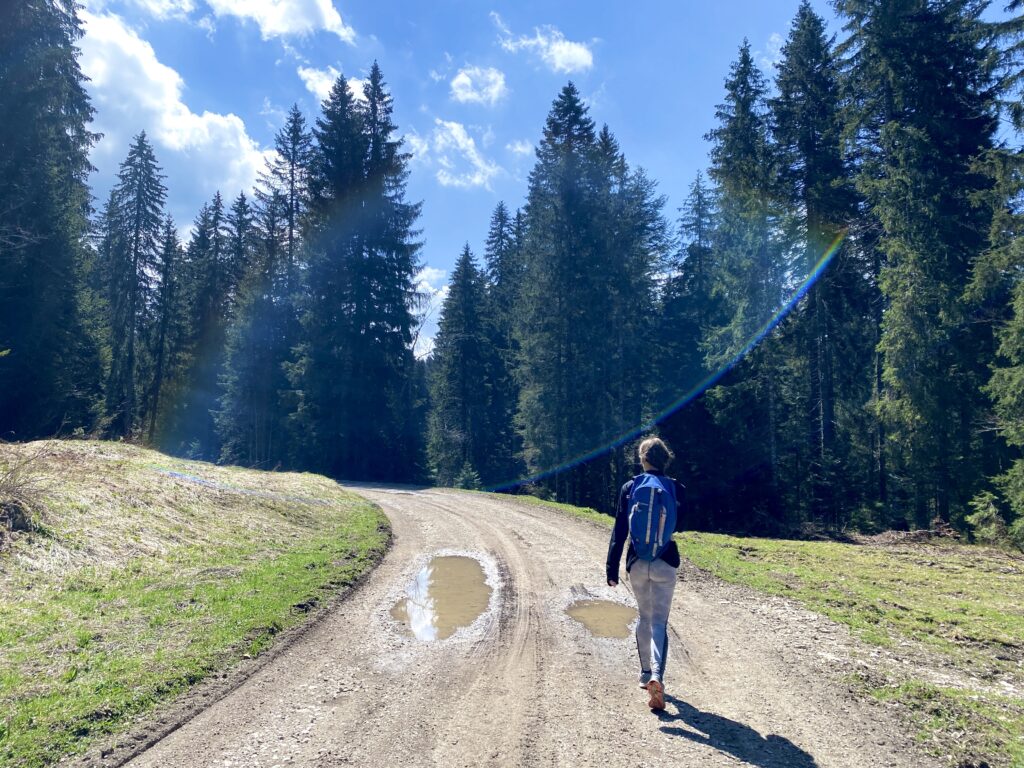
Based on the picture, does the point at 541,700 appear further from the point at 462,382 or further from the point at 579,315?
the point at 462,382

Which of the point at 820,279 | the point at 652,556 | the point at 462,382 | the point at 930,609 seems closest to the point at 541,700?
the point at 652,556

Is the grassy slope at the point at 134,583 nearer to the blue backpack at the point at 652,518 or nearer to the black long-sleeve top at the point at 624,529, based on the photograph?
the black long-sleeve top at the point at 624,529

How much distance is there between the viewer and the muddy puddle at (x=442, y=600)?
638cm

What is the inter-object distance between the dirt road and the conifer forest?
11.8 metres

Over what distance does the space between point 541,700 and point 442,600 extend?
3.08m

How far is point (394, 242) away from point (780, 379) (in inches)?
829

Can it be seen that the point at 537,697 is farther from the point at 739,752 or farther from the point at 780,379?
the point at 780,379

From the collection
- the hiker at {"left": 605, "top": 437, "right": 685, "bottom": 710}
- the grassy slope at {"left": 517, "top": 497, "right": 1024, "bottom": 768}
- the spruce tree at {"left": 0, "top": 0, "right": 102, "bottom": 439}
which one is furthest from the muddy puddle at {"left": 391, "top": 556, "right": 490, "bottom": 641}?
the spruce tree at {"left": 0, "top": 0, "right": 102, "bottom": 439}

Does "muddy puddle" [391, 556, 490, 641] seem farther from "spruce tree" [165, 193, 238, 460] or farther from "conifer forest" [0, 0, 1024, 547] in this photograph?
"spruce tree" [165, 193, 238, 460]

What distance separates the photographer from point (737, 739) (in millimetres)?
4059

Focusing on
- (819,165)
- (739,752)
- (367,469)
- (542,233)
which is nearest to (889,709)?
(739,752)

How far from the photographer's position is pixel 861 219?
70.1ft

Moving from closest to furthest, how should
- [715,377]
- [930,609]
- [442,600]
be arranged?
[442,600]
[930,609]
[715,377]

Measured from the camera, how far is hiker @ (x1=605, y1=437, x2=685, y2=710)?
457 cm
